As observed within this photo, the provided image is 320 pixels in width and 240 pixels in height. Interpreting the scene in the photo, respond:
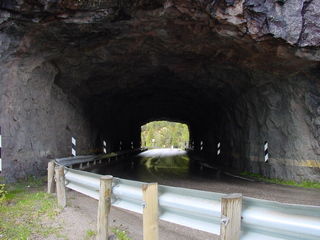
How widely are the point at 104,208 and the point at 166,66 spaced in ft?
40.5

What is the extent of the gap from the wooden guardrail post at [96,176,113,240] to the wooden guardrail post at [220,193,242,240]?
2162 millimetres

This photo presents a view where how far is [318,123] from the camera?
1200 centimetres

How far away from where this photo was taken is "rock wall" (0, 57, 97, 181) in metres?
10.8

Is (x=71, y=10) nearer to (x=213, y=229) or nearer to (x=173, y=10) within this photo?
(x=173, y=10)

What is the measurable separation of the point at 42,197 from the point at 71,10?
231 inches

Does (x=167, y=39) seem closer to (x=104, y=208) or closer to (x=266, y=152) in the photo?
(x=266, y=152)

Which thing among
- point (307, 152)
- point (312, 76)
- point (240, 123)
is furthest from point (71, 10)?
point (240, 123)

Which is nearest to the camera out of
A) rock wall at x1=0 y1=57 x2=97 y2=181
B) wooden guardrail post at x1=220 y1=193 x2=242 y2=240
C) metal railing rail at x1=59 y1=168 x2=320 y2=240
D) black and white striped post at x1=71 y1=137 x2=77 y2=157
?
metal railing rail at x1=59 y1=168 x2=320 y2=240

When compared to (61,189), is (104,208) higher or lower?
higher

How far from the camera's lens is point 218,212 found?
328 cm

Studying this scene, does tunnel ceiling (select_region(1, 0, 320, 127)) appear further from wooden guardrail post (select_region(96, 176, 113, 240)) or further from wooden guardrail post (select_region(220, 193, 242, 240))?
wooden guardrail post (select_region(220, 193, 242, 240))

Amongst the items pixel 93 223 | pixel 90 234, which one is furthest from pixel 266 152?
pixel 90 234

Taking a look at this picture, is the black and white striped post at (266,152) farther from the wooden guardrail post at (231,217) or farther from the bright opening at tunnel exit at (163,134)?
the bright opening at tunnel exit at (163,134)

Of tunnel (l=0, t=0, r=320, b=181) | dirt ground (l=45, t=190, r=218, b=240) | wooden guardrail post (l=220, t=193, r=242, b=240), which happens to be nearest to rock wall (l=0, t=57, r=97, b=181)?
tunnel (l=0, t=0, r=320, b=181)
